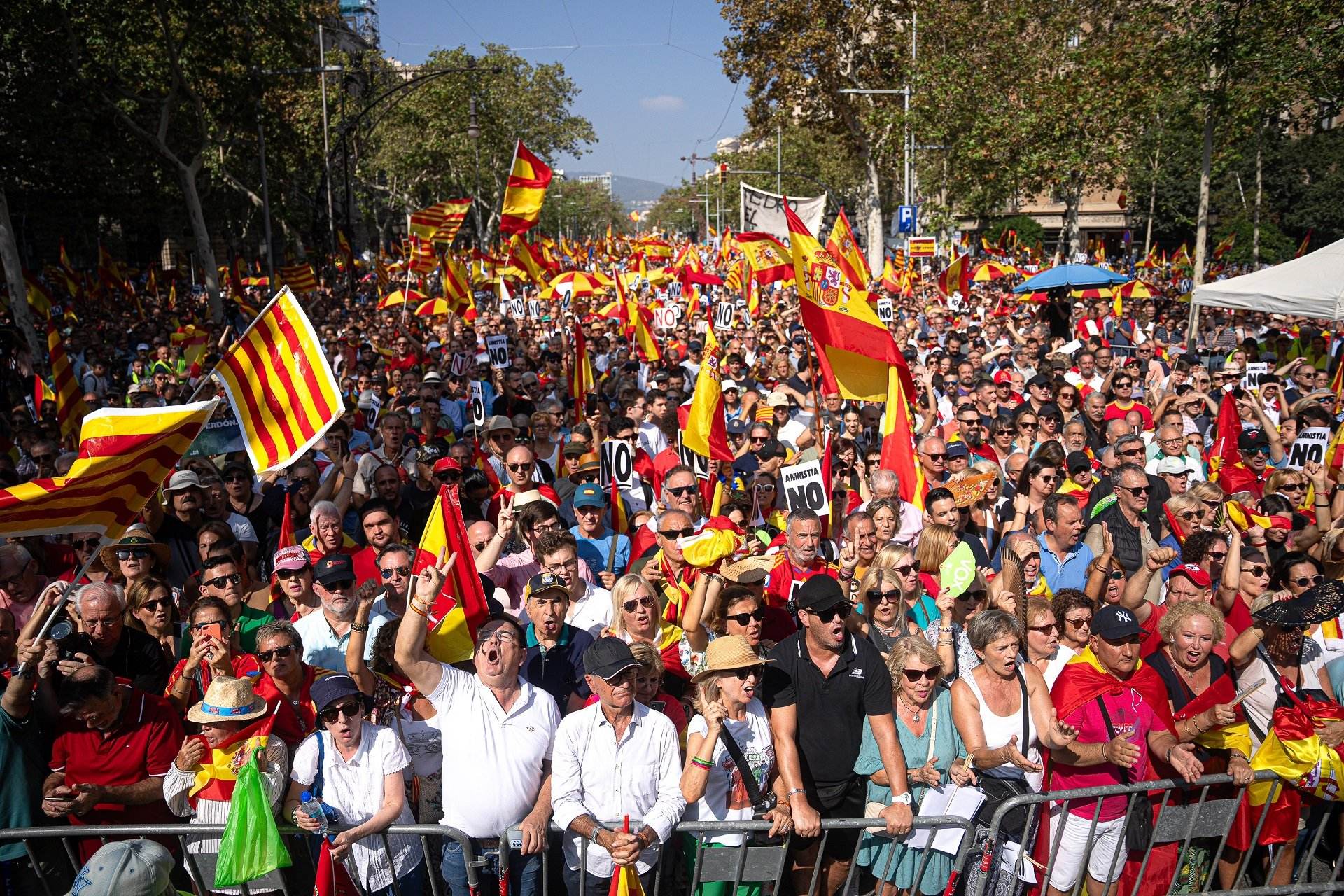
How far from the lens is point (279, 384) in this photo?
4996mm

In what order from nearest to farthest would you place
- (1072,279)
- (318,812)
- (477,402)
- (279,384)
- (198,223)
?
(318,812) → (279,384) → (477,402) → (1072,279) → (198,223)

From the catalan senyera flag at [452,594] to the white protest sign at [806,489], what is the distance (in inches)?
91.0

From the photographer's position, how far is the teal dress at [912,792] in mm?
4047

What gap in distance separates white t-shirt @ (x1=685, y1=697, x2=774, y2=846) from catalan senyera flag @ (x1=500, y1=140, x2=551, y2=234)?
13290mm

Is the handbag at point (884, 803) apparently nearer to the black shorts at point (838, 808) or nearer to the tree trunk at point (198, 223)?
the black shorts at point (838, 808)

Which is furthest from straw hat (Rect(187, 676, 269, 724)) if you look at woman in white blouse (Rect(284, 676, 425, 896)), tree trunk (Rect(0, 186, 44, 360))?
tree trunk (Rect(0, 186, 44, 360))

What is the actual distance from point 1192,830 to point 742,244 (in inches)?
604

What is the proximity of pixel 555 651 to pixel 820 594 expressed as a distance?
1.25 m

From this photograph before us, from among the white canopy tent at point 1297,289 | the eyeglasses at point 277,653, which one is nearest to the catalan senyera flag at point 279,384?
the eyeglasses at point 277,653

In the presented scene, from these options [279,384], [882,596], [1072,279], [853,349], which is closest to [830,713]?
[882,596]

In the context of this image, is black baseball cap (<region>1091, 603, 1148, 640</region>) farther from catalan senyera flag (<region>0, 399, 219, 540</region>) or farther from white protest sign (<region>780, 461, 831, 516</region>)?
catalan senyera flag (<region>0, 399, 219, 540</region>)

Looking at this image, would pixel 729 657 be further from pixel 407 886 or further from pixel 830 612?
pixel 407 886

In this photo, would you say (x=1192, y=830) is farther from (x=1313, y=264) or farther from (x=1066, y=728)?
(x=1313, y=264)

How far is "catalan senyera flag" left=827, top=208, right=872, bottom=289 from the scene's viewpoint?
35.8 ft
